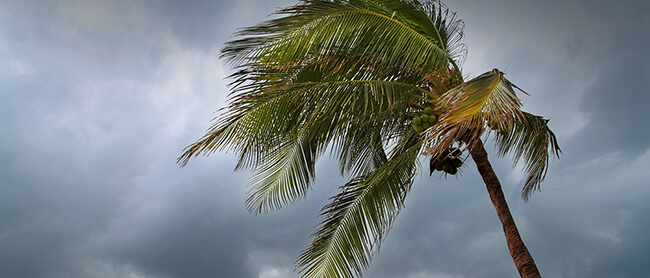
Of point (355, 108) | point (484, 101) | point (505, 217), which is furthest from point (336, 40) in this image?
point (505, 217)

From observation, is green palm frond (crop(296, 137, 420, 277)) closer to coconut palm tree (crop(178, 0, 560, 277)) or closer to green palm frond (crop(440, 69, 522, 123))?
coconut palm tree (crop(178, 0, 560, 277))

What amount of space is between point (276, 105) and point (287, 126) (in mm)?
343

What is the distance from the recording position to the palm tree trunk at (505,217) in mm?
4570

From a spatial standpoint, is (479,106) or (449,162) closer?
(479,106)

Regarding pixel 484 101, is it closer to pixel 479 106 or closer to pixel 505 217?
pixel 479 106

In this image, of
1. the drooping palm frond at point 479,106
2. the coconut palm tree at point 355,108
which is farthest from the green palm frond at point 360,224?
the drooping palm frond at point 479,106

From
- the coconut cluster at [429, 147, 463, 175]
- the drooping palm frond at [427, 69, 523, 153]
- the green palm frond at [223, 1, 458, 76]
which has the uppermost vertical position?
the green palm frond at [223, 1, 458, 76]

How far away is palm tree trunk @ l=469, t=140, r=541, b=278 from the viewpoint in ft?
15.0

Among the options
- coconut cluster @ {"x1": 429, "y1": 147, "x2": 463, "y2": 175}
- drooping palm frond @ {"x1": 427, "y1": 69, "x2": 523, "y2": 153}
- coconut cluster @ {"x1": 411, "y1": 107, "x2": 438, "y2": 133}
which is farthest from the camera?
coconut cluster @ {"x1": 429, "y1": 147, "x2": 463, "y2": 175}

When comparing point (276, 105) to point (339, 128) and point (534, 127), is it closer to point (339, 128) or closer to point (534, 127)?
point (339, 128)

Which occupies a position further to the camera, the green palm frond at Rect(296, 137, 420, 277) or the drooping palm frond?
the green palm frond at Rect(296, 137, 420, 277)

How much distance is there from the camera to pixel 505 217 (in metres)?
4.96

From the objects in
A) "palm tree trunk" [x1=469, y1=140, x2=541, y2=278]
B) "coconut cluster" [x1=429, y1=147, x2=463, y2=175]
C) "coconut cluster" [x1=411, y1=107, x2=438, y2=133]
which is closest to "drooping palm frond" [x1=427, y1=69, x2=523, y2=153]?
"coconut cluster" [x1=411, y1=107, x2=438, y2=133]

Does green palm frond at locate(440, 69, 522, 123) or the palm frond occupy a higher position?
the palm frond
